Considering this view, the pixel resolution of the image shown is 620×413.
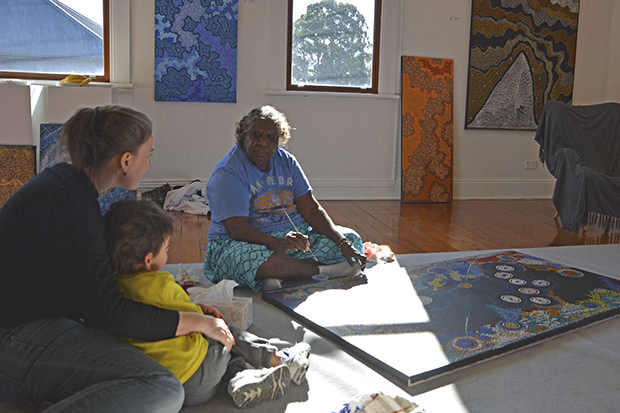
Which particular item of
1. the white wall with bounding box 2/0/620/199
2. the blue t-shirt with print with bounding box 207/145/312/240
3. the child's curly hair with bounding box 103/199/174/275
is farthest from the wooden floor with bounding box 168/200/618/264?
the child's curly hair with bounding box 103/199/174/275

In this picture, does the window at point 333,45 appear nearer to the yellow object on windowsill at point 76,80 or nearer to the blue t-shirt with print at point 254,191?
the yellow object on windowsill at point 76,80

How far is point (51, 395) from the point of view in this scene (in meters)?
1.40

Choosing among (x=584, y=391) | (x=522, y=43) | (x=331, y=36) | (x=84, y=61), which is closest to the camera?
(x=584, y=391)

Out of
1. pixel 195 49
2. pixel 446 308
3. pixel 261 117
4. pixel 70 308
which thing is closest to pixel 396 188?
pixel 195 49

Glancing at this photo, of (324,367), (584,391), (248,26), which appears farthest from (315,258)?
(248,26)

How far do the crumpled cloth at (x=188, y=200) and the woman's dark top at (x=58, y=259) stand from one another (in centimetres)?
329

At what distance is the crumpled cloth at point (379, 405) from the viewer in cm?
151

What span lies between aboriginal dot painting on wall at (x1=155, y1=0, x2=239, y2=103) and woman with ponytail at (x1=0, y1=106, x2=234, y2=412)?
3738mm

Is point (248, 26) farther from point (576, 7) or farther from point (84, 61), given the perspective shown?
point (576, 7)

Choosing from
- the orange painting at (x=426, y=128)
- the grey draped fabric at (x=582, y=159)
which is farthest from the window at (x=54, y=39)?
the grey draped fabric at (x=582, y=159)

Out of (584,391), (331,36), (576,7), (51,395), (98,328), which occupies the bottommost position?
(584,391)

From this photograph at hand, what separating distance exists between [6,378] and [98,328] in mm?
237

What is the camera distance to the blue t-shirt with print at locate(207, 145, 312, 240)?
106 inches

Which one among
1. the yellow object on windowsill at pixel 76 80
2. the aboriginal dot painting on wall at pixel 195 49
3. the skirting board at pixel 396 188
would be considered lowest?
the skirting board at pixel 396 188
